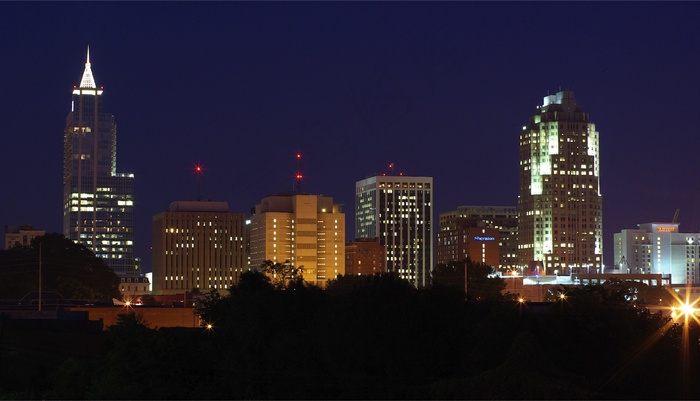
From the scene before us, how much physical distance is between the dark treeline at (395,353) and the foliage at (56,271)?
101039 mm

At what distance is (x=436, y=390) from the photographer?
59531 millimetres

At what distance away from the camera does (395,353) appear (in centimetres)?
6744

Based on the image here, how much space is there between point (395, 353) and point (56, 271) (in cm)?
13118

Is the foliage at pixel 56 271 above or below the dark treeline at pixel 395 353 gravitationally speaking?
above

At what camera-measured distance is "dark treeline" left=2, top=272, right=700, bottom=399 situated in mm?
63125

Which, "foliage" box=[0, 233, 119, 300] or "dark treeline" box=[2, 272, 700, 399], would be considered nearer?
"dark treeline" box=[2, 272, 700, 399]

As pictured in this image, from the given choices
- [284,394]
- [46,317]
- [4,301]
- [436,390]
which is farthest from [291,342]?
[4,301]

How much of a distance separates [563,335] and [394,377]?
32.5 feet

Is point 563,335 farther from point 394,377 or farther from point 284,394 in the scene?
point 284,394

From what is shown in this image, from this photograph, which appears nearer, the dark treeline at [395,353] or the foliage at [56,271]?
the dark treeline at [395,353]

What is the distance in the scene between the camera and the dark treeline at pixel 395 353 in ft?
207

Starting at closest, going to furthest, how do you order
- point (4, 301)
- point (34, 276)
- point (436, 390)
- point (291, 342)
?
1. point (436, 390)
2. point (291, 342)
3. point (4, 301)
4. point (34, 276)

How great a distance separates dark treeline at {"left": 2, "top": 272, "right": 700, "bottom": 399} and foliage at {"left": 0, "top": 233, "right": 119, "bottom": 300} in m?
101

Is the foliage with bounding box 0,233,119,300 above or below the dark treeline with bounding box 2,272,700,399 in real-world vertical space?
above
